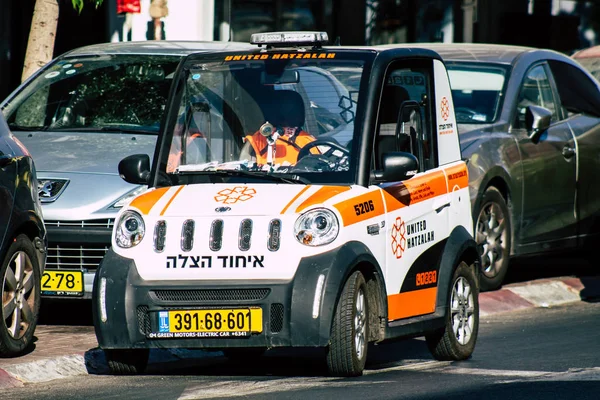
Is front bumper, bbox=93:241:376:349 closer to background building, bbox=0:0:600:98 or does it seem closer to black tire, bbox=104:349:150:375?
black tire, bbox=104:349:150:375

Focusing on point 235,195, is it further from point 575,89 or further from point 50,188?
point 575,89

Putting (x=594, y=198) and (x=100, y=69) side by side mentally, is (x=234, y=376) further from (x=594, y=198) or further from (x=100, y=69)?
(x=594, y=198)

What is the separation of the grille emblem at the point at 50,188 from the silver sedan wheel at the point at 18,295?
2.99 feet

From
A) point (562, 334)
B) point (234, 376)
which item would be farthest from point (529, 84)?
point (234, 376)

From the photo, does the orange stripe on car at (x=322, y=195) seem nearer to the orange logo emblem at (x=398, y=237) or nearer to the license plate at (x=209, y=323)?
the orange logo emblem at (x=398, y=237)

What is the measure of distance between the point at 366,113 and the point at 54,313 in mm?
3885

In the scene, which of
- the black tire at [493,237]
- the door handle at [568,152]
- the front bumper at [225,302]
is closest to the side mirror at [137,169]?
the front bumper at [225,302]


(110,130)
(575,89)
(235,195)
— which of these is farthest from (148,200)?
(575,89)

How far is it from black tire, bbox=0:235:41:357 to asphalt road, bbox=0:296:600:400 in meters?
0.52

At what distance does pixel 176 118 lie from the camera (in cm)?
867

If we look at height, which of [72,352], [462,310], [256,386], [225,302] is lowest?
[72,352]

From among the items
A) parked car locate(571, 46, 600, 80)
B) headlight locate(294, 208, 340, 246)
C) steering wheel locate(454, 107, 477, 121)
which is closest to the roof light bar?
headlight locate(294, 208, 340, 246)

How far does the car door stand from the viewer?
8281mm

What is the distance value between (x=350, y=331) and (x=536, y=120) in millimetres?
5045
